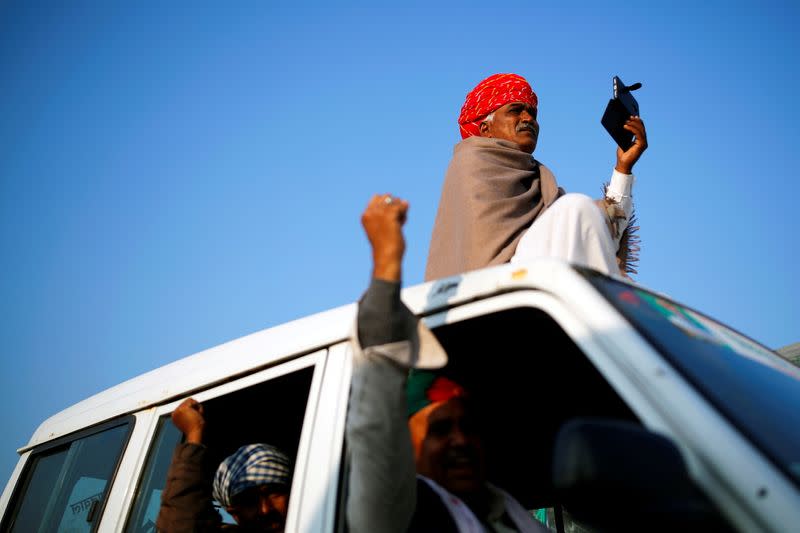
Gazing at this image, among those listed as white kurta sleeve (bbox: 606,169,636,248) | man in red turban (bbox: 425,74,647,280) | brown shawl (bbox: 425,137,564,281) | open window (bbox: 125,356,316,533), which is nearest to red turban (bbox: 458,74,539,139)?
man in red turban (bbox: 425,74,647,280)

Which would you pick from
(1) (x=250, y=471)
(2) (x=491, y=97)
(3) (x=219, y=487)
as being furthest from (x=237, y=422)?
(2) (x=491, y=97)

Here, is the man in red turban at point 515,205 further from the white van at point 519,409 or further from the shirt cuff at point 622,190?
the white van at point 519,409

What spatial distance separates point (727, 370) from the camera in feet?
5.31

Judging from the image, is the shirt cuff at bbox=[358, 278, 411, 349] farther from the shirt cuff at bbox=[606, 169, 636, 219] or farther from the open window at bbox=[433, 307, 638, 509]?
the shirt cuff at bbox=[606, 169, 636, 219]

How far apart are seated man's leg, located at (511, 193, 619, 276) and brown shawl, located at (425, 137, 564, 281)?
13.7 inches

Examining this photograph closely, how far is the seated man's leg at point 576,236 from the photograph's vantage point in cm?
274

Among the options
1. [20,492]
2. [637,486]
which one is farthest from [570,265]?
[20,492]

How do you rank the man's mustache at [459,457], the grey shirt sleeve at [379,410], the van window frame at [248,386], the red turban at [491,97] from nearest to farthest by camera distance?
the grey shirt sleeve at [379,410] < the van window frame at [248,386] < the man's mustache at [459,457] < the red turban at [491,97]

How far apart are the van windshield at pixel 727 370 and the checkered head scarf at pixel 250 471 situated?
1.48 m

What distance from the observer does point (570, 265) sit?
70.2 inches

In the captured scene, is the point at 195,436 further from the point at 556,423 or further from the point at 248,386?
the point at 556,423

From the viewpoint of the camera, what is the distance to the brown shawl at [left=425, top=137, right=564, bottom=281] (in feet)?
10.9

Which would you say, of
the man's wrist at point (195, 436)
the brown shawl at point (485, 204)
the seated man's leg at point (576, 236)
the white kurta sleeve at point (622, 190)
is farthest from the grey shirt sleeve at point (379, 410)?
the white kurta sleeve at point (622, 190)

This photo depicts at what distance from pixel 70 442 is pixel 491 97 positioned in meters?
3.12
